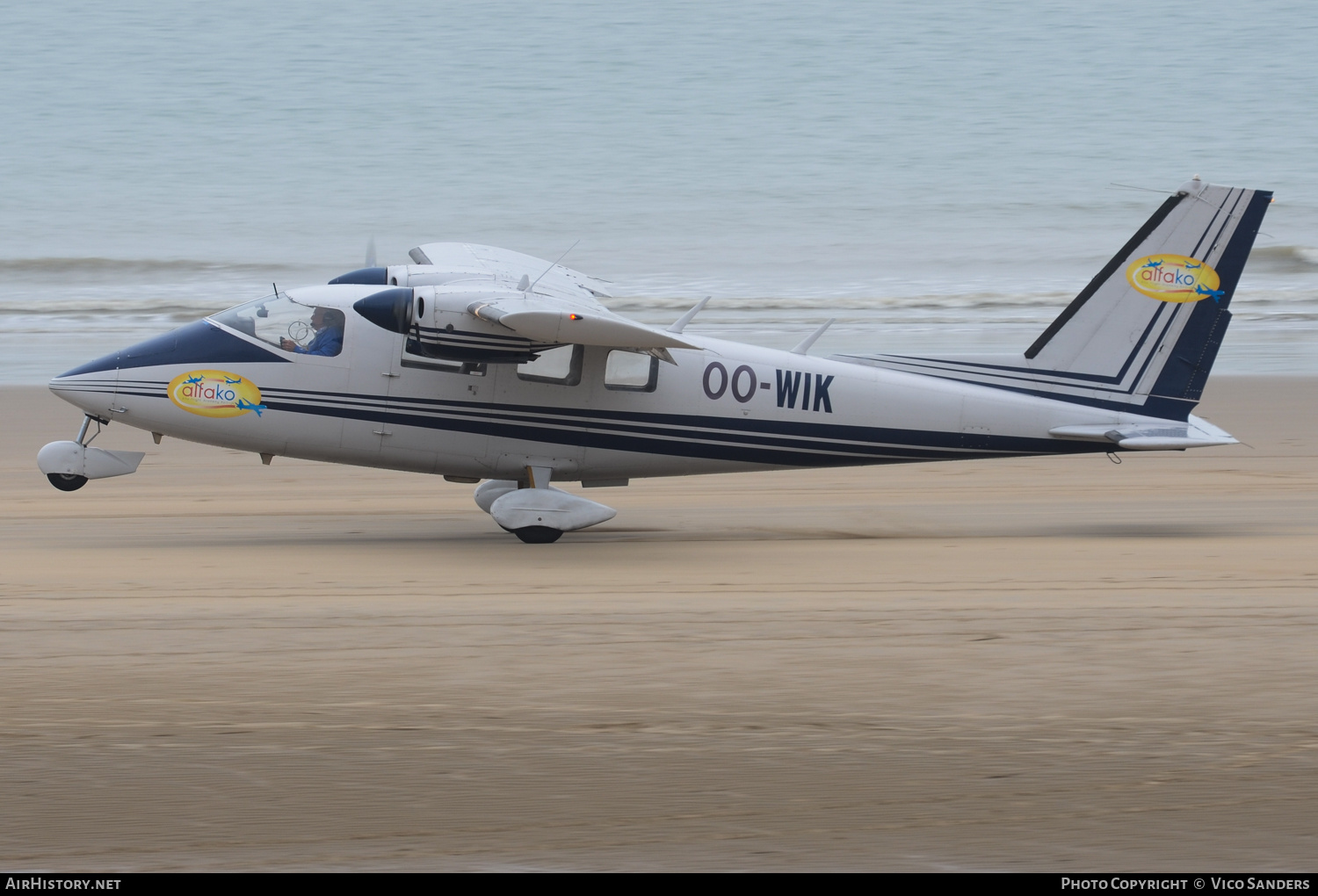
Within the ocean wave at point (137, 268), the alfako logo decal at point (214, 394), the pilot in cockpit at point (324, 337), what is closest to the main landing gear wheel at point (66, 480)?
the alfako logo decal at point (214, 394)

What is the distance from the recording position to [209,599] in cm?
974

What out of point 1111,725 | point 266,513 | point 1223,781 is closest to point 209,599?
point 266,513

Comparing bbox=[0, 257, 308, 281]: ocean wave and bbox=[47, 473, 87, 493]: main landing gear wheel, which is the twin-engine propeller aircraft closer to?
bbox=[47, 473, 87, 493]: main landing gear wheel

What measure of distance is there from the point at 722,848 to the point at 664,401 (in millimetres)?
7140

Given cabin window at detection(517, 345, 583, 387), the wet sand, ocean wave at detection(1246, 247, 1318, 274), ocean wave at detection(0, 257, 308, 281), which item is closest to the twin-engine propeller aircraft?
cabin window at detection(517, 345, 583, 387)

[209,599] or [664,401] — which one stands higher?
[664,401]

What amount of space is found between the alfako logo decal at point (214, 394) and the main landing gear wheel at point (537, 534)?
2.46 m

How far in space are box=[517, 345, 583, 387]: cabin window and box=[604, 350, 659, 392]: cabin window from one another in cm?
28

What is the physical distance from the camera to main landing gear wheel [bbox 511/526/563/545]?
1202 centimetres

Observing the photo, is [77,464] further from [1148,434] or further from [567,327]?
[1148,434]

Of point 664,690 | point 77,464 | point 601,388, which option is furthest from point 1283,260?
point 664,690

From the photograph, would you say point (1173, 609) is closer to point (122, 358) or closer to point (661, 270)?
point (122, 358)

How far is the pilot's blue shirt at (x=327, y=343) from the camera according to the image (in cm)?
1193

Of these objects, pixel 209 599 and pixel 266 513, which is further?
pixel 266 513
